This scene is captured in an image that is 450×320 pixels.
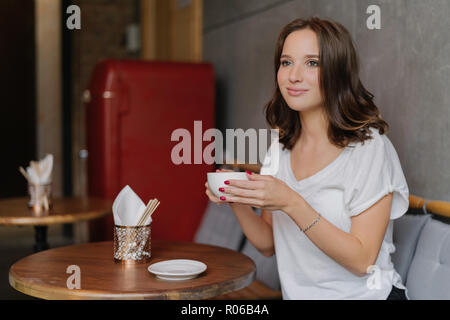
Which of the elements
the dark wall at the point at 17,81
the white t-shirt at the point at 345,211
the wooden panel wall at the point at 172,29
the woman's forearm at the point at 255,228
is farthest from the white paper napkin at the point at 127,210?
the dark wall at the point at 17,81

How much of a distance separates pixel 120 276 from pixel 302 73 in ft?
2.58

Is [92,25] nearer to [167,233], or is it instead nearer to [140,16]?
[140,16]

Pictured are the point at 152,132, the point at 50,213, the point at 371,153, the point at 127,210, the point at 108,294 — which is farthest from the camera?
the point at 152,132

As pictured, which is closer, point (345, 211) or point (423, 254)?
point (345, 211)

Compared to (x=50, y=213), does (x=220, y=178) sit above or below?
above

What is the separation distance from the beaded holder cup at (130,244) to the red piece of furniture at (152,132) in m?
1.89

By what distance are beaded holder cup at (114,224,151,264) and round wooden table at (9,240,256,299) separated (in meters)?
0.02

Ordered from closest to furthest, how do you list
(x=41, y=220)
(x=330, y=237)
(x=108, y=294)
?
(x=108, y=294), (x=330, y=237), (x=41, y=220)

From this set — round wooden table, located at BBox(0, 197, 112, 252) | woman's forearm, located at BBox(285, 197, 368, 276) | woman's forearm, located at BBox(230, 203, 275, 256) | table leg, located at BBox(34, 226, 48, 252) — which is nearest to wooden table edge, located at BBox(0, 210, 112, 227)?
round wooden table, located at BBox(0, 197, 112, 252)

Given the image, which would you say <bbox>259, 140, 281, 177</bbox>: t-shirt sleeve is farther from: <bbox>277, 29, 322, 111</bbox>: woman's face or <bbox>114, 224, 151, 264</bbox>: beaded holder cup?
<bbox>114, 224, 151, 264</bbox>: beaded holder cup

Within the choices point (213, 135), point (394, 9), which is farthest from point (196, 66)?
point (394, 9)

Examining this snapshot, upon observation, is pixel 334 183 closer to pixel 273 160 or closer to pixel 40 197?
pixel 273 160

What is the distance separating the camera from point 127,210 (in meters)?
1.69

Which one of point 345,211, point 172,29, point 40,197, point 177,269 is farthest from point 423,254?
point 172,29
